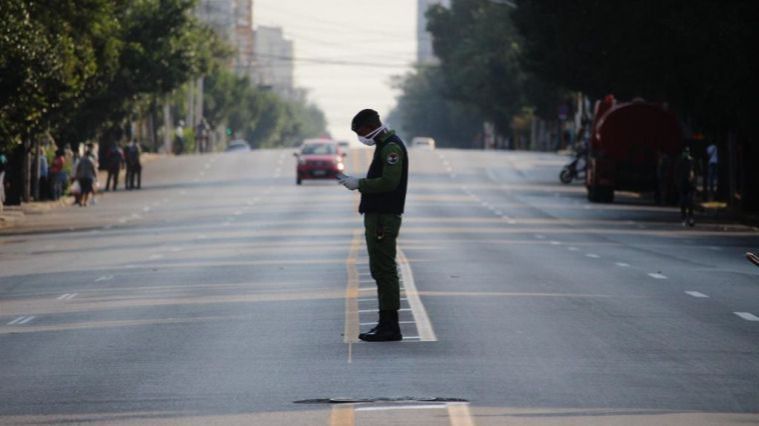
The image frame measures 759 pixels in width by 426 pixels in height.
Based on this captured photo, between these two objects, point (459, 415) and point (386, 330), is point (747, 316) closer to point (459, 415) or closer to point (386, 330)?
point (386, 330)

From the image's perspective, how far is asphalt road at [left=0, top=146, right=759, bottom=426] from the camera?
12.1 metres

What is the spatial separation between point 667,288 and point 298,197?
37021mm

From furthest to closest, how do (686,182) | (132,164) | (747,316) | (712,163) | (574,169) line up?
(574,169) < (132,164) < (712,163) < (686,182) < (747,316)

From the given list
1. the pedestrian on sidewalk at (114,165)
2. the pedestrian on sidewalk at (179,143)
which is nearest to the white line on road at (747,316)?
the pedestrian on sidewalk at (114,165)

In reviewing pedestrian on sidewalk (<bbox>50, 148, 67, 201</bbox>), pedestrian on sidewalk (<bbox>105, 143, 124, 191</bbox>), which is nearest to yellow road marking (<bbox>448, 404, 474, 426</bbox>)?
pedestrian on sidewalk (<bbox>50, 148, 67, 201</bbox>)

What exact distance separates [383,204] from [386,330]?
1113 millimetres

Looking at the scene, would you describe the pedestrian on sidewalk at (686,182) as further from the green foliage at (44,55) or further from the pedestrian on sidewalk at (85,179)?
the pedestrian on sidewalk at (85,179)

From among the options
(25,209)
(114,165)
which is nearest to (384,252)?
(25,209)

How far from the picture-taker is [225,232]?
132ft

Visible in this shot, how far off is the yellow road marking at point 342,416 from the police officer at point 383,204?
4.19 m

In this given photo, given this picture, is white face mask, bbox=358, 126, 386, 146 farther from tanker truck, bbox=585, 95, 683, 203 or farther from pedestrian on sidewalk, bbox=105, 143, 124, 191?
pedestrian on sidewalk, bbox=105, 143, 124, 191

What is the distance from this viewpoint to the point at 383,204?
16.1m

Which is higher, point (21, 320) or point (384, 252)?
point (384, 252)

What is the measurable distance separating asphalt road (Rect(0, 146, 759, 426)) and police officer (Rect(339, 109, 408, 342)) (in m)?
0.37
